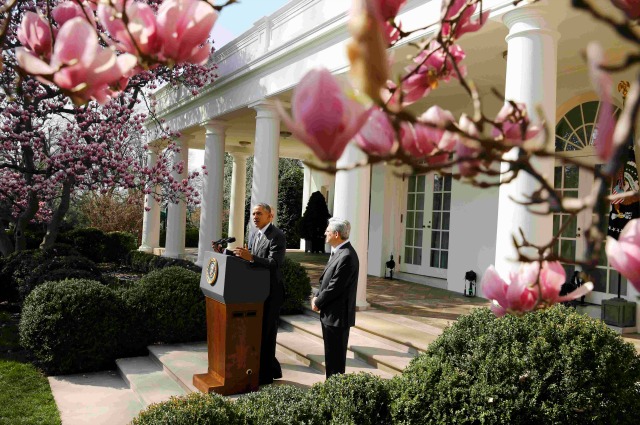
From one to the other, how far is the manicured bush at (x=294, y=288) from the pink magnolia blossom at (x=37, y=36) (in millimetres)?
7624

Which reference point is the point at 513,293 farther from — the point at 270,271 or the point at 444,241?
the point at 444,241

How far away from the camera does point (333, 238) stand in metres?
4.95

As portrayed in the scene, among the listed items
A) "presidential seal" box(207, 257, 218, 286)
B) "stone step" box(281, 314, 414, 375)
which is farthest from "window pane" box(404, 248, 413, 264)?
"presidential seal" box(207, 257, 218, 286)

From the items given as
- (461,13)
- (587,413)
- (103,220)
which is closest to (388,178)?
(587,413)

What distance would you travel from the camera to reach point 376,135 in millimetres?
631

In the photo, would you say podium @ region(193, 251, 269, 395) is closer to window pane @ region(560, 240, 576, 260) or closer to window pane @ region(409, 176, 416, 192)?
window pane @ region(560, 240, 576, 260)

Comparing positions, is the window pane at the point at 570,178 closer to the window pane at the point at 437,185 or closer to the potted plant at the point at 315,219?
the window pane at the point at 437,185

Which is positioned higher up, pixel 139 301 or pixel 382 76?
pixel 382 76

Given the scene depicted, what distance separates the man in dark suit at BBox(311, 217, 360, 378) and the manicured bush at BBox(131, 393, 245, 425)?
56.0 inches

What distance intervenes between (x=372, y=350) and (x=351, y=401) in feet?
8.88

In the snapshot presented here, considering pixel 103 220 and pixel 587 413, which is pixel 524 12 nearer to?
pixel 587 413

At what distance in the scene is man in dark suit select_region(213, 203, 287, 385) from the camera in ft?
17.7

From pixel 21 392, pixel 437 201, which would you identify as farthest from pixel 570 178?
pixel 21 392

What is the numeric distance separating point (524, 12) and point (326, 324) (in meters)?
3.51
